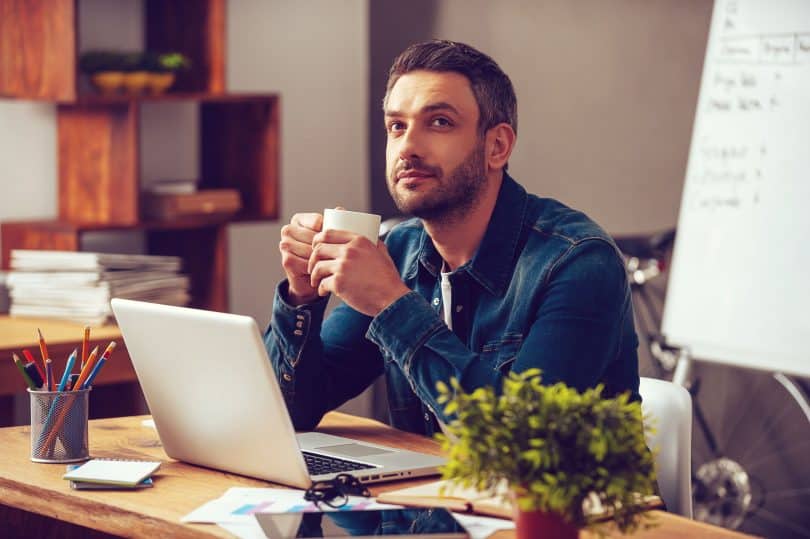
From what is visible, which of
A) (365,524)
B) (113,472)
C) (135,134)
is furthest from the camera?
(135,134)

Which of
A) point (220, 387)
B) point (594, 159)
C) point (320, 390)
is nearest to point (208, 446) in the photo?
point (220, 387)

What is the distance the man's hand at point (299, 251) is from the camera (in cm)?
189

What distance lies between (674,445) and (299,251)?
64cm

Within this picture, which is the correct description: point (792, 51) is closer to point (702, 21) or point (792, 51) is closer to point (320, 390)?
point (702, 21)

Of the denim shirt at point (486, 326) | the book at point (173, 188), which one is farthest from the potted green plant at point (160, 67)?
the denim shirt at point (486, 326)

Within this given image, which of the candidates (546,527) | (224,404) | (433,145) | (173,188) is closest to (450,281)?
(433,145)

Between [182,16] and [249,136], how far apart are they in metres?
0.40

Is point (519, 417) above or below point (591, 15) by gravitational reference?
below

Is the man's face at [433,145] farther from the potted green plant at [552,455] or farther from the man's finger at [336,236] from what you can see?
the potted green plant at [552,455]

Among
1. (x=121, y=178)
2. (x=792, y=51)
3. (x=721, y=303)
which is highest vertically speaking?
(x=792, y=51)

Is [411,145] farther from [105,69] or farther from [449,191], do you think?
[105,69]

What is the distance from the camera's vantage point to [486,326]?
1978mm

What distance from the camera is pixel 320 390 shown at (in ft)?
6.73

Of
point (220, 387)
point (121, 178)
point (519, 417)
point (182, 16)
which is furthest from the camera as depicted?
point (182, 16)
